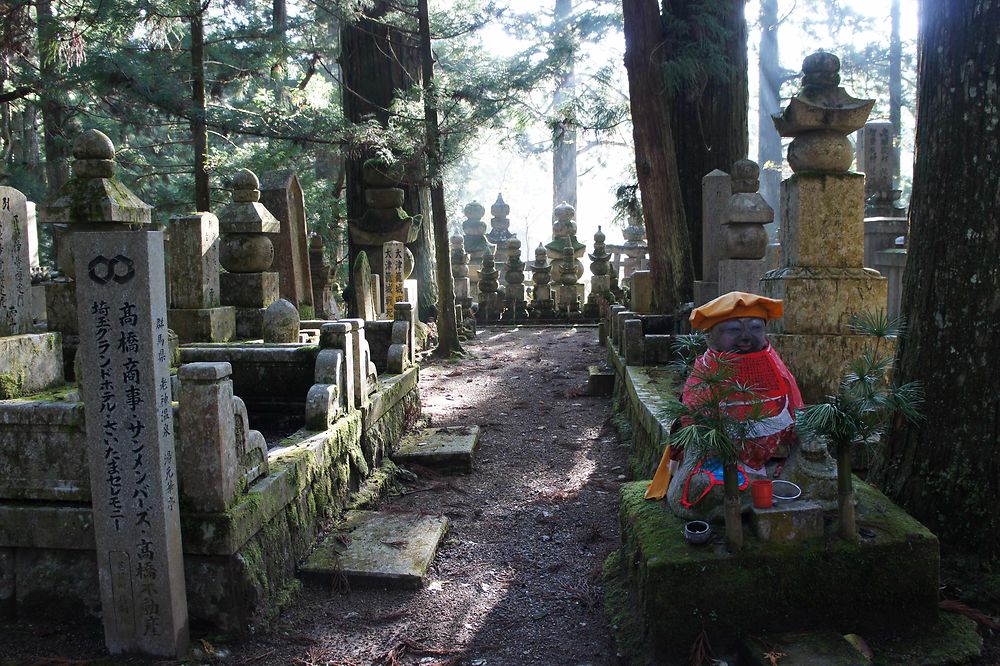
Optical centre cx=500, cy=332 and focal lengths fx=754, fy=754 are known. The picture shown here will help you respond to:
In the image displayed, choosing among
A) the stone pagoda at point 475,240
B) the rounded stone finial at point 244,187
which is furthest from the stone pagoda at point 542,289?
the rounded stone finial at point 244,187

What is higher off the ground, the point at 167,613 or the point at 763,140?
the point at 763,140

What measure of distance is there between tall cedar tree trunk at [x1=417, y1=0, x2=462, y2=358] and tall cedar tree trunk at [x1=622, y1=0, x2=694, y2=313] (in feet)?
11.0

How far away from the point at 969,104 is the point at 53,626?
517cm

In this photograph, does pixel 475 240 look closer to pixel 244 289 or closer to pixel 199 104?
pixel 199 104

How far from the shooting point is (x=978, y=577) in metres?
3.31

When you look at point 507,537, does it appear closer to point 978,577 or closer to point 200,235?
point 978,577

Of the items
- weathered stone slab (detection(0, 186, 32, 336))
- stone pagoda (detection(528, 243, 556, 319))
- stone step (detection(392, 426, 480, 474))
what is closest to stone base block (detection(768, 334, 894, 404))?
stone step (detection(392, 426, 480, 474))

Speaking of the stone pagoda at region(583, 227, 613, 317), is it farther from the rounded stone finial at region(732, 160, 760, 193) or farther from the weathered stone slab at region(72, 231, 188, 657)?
the weathered stone slab at region(72, 231, 188, 657)

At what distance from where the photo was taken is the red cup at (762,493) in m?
3.06

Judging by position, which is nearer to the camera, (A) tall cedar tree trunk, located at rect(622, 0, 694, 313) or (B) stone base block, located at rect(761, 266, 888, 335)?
(B) stone base block, located at rect(761, 266, 888, 335)

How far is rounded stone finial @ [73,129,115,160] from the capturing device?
18.9 ft

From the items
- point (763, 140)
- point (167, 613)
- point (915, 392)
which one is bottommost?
point (167, 613)

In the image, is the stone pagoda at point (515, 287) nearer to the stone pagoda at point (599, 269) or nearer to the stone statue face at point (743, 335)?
the stone pagoda at point (599, 269)

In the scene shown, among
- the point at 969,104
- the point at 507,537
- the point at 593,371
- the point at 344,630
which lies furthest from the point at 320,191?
the point at 969,104
